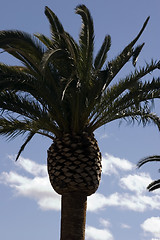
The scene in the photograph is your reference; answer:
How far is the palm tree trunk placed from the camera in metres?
14.9

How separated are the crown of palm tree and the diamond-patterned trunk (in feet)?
1.74

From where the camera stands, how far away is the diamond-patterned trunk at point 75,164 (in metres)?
15.0

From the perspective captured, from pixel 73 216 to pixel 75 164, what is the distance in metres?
1.58

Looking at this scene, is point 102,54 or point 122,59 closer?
point 122,59

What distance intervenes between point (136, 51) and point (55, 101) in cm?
290

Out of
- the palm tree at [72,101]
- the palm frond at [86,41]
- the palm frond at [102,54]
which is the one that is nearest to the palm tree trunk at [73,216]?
the palm tree at [72,101]

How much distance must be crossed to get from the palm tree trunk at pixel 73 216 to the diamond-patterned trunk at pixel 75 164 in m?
0.22

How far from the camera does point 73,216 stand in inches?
590

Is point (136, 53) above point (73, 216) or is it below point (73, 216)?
above

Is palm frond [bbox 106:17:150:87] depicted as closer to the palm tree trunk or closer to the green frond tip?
the palm tree trunk

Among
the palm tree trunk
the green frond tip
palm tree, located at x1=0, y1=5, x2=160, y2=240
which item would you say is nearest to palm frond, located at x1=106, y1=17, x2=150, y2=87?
palm tree, located at x1=0, y1=5, x2=160, y2=240

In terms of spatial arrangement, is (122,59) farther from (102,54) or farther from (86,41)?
(102,54)

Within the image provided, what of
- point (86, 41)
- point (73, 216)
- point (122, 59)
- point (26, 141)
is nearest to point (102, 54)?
point (86, 41)

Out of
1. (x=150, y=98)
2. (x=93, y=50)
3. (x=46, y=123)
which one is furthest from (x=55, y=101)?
(x=150, y=98)
